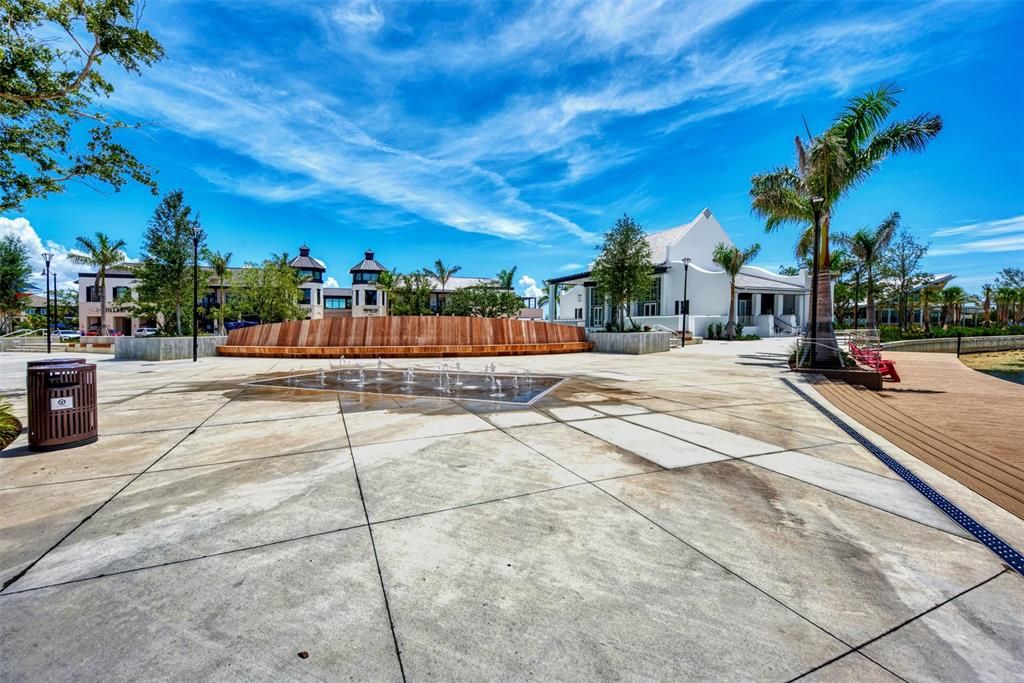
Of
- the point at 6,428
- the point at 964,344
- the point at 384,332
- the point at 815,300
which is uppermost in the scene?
the point at 815,300

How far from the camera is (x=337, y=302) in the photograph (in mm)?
72125

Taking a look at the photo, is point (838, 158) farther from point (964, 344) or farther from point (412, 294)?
point (412, 294)

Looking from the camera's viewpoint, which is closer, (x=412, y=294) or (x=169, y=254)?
(x=169, y=254)

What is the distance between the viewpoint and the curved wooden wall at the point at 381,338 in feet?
67.6

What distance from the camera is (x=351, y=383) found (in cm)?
1128

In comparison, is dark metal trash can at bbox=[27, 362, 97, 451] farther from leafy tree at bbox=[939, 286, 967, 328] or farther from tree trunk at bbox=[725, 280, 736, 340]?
leafy tree at bbox=[939, 286, 967, 328]

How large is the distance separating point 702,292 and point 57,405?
1758 inches

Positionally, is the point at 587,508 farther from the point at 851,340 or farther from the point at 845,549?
the point at 851,340

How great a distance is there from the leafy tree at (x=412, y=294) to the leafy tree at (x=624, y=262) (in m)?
34.7

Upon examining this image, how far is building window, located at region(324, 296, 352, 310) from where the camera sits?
71625 mm

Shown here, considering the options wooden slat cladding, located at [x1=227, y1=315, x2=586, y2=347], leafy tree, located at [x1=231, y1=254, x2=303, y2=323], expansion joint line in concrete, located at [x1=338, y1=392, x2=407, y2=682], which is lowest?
expansion joint line in concrete, located at [x1=338, y1=392, x2=407, y2=682]

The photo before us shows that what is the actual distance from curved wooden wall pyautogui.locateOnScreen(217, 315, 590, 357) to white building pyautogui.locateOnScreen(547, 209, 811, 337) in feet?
64.3

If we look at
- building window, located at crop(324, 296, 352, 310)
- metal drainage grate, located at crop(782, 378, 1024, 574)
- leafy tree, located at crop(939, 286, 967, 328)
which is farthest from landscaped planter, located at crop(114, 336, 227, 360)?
leafy tree, located at crop(939, 286, 967, 328)

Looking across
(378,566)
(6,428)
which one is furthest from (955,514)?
(6,428)
